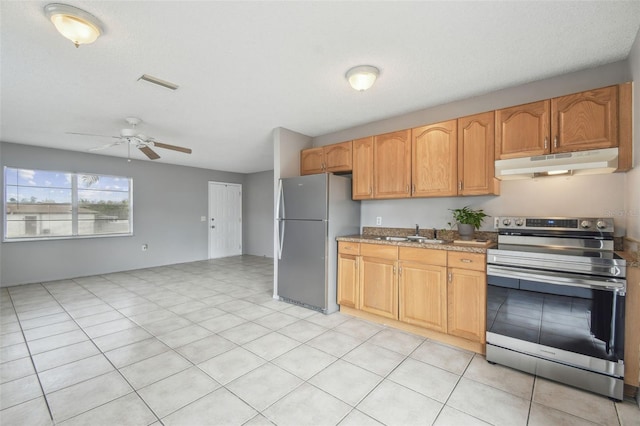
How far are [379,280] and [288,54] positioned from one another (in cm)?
236

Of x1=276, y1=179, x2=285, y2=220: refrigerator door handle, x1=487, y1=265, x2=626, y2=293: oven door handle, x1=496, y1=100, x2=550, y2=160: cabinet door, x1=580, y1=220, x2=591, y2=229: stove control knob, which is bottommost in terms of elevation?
x1=487, y1=265, x2=626, y2=293: oven door handle

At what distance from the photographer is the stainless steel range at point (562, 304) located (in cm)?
186

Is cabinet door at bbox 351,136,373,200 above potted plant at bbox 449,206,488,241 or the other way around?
above

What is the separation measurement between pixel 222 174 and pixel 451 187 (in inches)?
247

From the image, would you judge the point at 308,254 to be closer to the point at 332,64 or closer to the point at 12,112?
the point at 332,64

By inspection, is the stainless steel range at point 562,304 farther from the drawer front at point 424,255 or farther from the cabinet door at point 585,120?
the cabinet door at point 585,120

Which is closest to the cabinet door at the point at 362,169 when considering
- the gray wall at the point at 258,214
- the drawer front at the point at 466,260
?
the drawer front at the point at 466,260

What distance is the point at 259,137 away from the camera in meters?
4.47

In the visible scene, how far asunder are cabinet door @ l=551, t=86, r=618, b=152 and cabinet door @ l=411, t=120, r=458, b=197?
0.80 m

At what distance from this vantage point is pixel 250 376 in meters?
2.08

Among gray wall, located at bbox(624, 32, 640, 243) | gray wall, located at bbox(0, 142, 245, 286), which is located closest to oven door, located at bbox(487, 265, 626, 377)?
gray wall, located at bbox(624, 32, 640, 243)

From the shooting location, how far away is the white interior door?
7.43 meters

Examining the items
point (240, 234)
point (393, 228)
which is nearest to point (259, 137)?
point (393, 228)

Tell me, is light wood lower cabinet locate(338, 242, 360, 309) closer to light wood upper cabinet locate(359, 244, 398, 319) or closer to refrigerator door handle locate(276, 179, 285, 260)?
light wood upper cabinet locate(359, 244, 398, 319)
